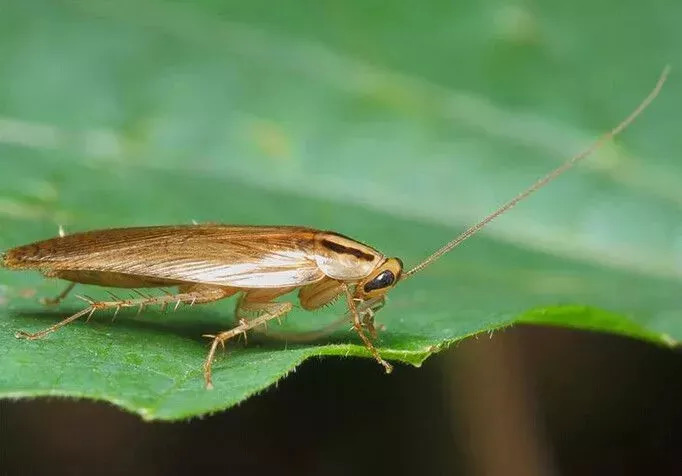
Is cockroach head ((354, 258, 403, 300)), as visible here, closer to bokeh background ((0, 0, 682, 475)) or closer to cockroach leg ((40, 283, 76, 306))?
bokeh background ((0, 0, 682, 475))

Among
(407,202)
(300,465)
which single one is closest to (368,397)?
(300,465)

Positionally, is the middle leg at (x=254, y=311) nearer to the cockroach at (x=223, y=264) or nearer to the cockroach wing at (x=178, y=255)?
the cockroach at (x=223, y=264)

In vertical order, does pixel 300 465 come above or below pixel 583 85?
below

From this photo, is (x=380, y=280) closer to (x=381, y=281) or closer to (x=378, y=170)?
(x=381, y=281)

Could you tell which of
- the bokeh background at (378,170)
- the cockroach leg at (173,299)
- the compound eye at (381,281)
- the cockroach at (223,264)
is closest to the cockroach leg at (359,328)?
the cockroach at (223,264)

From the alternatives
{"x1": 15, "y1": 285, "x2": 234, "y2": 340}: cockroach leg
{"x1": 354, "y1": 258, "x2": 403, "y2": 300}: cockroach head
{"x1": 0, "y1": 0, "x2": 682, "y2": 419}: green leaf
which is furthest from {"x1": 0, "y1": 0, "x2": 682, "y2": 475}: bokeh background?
{"x1": 15, "y1": 285, "x2": 234, "y2": 340}: cockroach leg

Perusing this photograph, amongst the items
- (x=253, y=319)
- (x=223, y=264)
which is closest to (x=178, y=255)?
(x=223, y=264)

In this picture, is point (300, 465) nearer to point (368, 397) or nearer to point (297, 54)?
point (368, 397)
